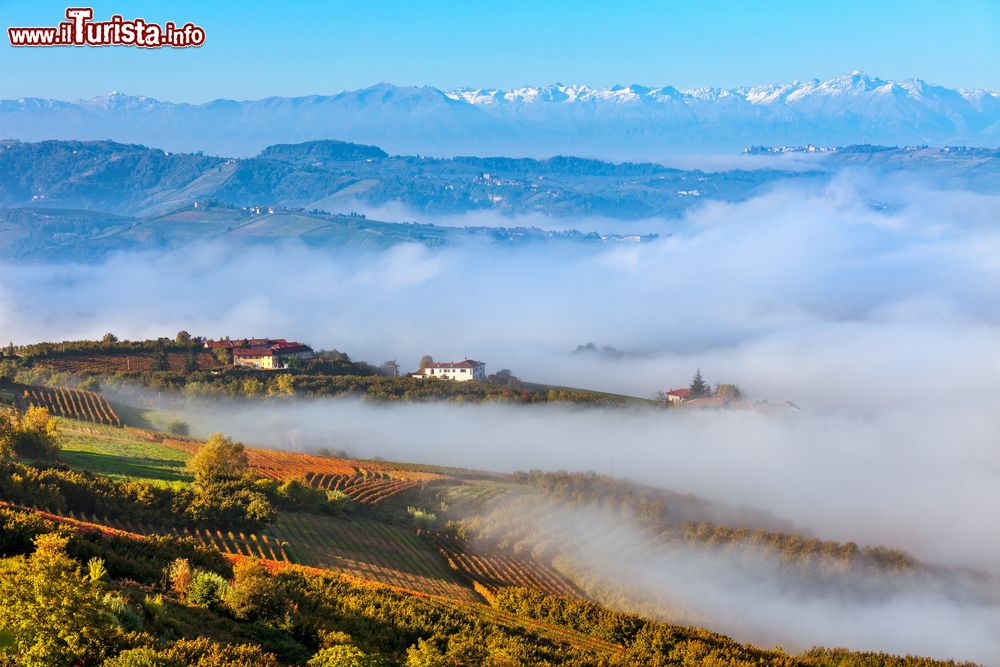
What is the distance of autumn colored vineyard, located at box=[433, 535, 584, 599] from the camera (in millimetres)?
44812

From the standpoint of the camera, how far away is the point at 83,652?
20.2m

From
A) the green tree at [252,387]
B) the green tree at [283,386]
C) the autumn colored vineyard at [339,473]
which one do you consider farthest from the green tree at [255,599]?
the green tree at [283,386]

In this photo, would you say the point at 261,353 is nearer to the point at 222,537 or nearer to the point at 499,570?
the point at 499,570

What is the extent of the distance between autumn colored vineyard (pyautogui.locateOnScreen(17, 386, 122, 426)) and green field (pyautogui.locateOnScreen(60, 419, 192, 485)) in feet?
16.9

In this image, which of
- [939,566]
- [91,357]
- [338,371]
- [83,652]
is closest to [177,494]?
[83,652]

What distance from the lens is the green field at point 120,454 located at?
53125 mm

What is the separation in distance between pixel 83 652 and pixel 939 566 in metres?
51.2

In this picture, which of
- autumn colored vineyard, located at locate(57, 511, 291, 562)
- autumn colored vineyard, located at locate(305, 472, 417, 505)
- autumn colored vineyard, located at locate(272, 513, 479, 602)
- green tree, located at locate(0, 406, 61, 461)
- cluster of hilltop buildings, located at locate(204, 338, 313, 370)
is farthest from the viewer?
cluster of hilltop buildings, located at locate(204, 338, 313, 370)

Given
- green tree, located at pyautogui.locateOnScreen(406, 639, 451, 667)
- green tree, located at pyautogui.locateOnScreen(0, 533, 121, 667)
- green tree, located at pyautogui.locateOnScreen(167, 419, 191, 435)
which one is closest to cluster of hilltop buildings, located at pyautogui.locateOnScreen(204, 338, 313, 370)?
green tree, located at pyautogui.locateOnScreen(167, 419, 191, 435)

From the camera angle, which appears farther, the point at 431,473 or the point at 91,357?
the point at 91,357

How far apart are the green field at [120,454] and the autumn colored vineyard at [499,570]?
13083 millimetres

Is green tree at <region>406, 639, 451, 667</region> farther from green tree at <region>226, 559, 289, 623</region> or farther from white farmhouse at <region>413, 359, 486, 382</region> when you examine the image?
white farmhouse at <region>413, 359, 486, 382</region>

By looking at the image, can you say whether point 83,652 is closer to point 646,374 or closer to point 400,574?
point 400,574

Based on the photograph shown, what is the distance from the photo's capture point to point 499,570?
154 feet
